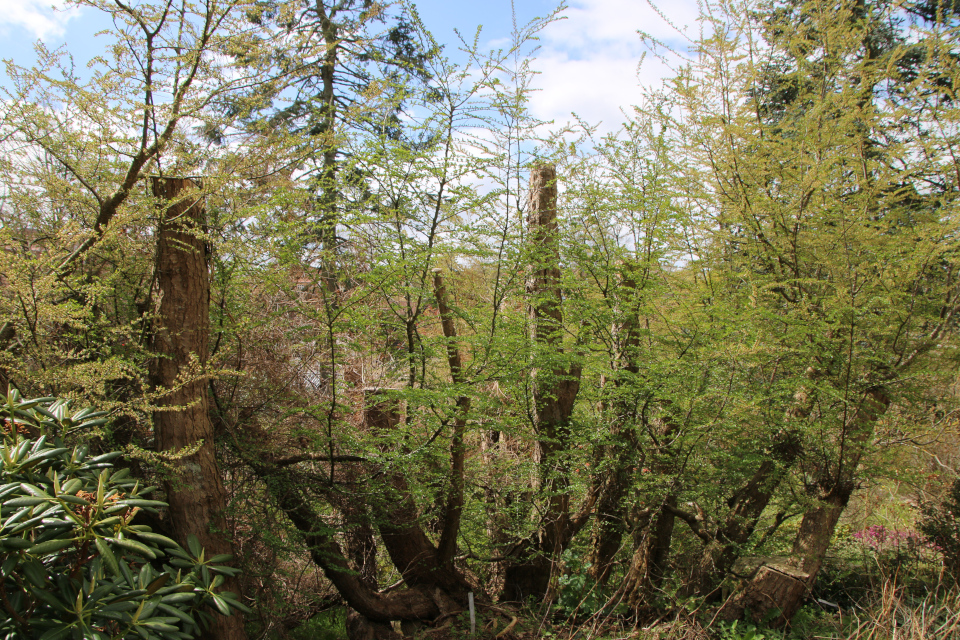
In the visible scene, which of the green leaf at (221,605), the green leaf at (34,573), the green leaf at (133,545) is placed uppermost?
the green leaf at (133,545)

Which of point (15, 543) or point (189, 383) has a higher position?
point (189, 383)

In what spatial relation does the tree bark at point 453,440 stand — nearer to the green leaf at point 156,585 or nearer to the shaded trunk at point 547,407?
the shaded trunk at point 547,407

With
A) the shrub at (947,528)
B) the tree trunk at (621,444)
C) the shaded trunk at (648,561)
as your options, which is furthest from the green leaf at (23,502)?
the shrub at (947,528)

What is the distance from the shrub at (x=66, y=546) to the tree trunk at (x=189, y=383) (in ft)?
1.74

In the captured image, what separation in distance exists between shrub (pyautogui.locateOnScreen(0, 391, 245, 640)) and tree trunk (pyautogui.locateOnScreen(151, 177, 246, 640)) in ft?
1.74

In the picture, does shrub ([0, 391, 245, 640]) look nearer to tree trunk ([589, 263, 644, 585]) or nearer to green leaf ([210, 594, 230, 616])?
green leaf ([210, 594, 230, 616])

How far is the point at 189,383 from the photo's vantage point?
2.90 metres

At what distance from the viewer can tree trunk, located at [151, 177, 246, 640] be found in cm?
294

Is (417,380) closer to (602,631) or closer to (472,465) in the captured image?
(472,465)

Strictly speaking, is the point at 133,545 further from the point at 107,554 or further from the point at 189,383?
the point at 189,383

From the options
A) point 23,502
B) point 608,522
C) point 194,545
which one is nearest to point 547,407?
point 608,522

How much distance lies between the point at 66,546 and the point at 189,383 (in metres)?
1.01

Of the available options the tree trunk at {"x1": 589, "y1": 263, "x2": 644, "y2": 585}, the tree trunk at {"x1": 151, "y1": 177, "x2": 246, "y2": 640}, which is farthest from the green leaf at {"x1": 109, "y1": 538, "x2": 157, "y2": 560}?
the tree trunk at {"x1": 589, "y1": 263, "x2": 644, "y2": 585}

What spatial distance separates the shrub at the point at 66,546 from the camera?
1950 mm
